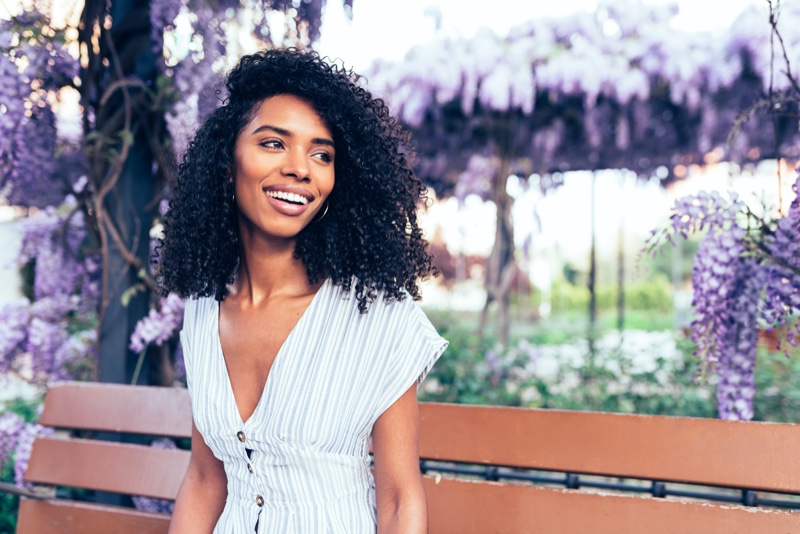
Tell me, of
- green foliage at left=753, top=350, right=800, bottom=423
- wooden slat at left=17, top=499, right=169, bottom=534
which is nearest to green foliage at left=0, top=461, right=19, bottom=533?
wooden slat at left=17, top=499, right=169, bottom=534

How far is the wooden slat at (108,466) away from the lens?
2.22 metres

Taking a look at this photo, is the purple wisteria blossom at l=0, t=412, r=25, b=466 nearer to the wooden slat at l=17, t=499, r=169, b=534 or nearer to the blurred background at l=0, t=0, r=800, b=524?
the blurred background at l=0, t=0, r=800, b=524

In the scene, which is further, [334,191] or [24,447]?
[24,447]

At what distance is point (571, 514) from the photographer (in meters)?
1.77

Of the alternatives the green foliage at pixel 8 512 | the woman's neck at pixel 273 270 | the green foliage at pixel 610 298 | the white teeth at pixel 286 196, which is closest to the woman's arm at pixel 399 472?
the woman's neck at pixel 273 270

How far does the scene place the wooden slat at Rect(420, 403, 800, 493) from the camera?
1.63 meters

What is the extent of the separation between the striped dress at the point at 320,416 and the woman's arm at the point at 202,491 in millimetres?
154

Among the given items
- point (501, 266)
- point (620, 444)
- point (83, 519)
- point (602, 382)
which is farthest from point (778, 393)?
point (83, 519)

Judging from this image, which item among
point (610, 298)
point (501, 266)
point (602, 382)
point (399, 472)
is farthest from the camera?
point (610, 298)

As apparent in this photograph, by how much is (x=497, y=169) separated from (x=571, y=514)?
4.67m

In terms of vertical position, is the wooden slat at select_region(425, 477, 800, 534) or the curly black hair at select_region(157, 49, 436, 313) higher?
the curly black hair at select_region(157, 49, 436, 313)

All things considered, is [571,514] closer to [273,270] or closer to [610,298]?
[273,270]

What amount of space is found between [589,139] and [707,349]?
4318 mm

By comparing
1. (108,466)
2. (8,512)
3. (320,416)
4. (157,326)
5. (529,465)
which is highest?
(157,326)
